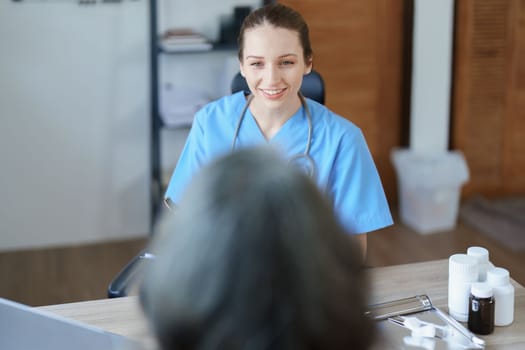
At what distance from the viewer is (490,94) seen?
382 cm

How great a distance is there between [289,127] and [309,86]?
243 mm

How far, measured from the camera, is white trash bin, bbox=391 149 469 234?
3.61 metres

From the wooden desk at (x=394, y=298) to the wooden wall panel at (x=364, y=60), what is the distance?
2024mm

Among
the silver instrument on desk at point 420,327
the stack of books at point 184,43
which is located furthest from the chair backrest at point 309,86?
the stack of books at point 184,43

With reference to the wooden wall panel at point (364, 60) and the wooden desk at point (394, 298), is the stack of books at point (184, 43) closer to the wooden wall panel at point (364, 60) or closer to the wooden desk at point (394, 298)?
the wooden wall panel at point (364, 60)

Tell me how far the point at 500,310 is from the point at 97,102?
2.30m

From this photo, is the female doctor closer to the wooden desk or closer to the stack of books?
the wooden desk

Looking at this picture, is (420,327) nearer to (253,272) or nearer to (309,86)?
(309,86)

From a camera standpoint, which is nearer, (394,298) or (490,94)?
(394,298)

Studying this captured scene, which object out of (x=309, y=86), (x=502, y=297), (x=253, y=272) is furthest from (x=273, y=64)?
(x=253, y=272)

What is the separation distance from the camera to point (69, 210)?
11.5 ft

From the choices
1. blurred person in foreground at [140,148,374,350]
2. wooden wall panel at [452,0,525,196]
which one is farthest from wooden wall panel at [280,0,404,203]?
blurred person in foreground at [140,148,374,350]

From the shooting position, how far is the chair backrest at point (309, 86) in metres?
2.07

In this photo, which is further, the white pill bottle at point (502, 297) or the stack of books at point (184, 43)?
the stack of books at point (184, 43)
